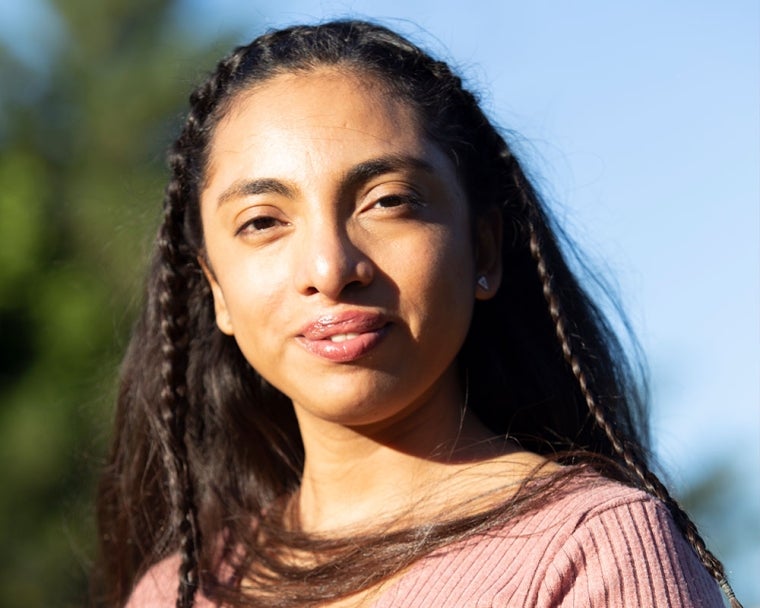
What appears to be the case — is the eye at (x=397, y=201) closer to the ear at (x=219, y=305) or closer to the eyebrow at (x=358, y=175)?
the eyebrow at (x=358, y=175)

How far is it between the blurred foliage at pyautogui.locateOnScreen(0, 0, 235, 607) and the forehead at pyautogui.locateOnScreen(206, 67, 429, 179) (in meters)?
1.11

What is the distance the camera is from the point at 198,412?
3592mm

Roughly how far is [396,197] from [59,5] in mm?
9338

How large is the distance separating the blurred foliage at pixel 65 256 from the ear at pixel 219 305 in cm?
80

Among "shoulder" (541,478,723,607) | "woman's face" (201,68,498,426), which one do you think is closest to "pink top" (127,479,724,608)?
"shoulder" (541,478,723,607)

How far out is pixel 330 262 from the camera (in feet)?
8.61

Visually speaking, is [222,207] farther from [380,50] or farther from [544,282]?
[544,282]

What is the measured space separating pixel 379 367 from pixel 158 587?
41.5 inches

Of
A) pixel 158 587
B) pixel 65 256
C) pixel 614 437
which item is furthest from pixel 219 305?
pixel 65 256

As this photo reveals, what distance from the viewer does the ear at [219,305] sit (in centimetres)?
313

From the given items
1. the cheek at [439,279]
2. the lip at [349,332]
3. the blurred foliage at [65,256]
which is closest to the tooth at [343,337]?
the lip at [349,332]

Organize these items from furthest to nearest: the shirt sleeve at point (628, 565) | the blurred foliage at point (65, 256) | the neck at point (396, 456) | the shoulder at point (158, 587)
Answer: the blurred foliage at point (65, 256)
the shoulder at point (158, 587)
the neck at point (396, 456)
the shirt sleeve at point (628, 565)

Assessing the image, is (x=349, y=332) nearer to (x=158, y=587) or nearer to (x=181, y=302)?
(x=181, y=302)

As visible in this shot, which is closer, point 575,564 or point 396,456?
point 575,564
